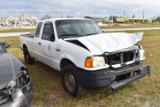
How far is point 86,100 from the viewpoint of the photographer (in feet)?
14.6

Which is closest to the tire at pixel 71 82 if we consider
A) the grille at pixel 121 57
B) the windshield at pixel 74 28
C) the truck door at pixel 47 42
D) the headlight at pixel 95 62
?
the headlight at pixel 95 62

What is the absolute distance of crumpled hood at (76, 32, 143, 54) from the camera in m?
4.06

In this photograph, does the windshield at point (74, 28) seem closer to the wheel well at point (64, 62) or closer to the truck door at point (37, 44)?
the wheel well at point (64, 62)

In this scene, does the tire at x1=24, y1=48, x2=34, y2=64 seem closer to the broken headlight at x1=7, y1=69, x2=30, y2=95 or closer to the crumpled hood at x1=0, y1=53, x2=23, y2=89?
the crumpled hood at x1=0, y1=53, x2=23, y2=89

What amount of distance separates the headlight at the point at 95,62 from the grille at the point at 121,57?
0.14 meters

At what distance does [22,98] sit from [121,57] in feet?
7.22

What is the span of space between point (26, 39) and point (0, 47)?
3206mm

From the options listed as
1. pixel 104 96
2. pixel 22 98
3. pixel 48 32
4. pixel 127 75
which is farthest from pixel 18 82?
pixel 48 32

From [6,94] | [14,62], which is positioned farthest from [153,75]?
[6,94]

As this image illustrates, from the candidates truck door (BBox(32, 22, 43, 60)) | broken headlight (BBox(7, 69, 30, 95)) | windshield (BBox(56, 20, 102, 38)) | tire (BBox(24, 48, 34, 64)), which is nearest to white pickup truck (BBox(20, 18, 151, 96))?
windshield (BBox(56, 20, 102, 38))

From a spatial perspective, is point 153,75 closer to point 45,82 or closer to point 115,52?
point 115,52

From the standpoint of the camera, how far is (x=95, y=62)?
12.9 ft

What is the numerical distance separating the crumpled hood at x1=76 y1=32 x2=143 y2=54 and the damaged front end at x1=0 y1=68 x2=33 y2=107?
4.77 ft

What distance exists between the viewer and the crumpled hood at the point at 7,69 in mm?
2880
